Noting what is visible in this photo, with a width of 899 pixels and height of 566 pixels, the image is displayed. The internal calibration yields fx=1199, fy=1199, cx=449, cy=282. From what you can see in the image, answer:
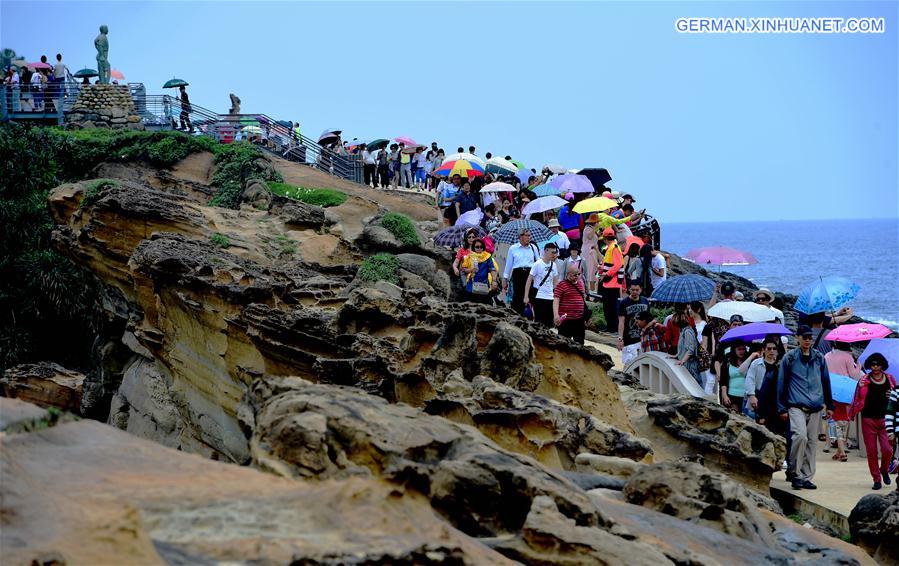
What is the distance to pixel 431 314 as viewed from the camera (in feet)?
37.9

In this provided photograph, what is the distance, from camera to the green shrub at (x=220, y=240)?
17583mm

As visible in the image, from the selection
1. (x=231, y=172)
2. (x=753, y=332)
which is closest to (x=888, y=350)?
(x=753, y=332)

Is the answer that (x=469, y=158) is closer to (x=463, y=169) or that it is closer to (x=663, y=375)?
(x=463, y=169)

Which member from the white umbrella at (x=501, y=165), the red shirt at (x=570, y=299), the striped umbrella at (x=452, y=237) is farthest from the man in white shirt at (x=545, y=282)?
the white umbrella at (x=501, y=165)

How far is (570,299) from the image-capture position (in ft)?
46.9

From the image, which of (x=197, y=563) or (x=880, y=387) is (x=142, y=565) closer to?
(x=197, y=563)

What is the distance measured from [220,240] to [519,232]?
15.1ft

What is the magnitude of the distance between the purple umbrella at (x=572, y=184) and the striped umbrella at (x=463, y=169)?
295 cm

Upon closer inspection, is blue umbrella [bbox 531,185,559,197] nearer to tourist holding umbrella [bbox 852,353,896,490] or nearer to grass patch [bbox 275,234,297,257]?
grass patch [bbox 275,234,297,257]

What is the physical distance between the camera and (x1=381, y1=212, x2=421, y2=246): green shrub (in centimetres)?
2094

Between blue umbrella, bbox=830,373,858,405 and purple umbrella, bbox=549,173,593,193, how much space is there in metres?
11.3

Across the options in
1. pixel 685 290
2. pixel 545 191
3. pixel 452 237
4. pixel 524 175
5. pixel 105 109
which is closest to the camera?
pixel 685 290

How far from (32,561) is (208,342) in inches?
431

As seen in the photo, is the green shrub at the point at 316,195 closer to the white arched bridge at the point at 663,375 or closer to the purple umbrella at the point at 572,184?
the purple umbrella at the point at 572,184
